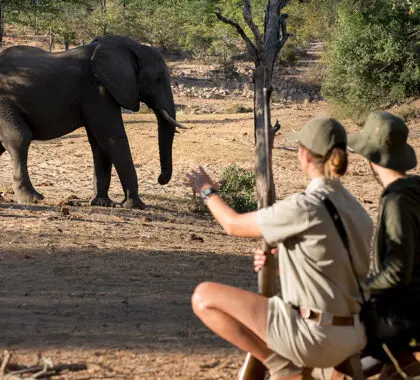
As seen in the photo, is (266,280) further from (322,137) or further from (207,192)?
(322,137)

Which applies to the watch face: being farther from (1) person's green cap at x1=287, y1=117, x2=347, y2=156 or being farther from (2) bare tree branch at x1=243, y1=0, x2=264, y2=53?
(2) bare tree branch at x1=243, y1=0, x2=264, y2=53

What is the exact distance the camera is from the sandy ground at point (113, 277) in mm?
5996

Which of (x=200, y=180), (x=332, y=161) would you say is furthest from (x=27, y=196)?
(x=332, y=161)

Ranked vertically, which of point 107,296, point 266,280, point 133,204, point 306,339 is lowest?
point 133,204

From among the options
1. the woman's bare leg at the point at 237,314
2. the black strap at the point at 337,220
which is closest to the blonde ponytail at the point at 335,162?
the black strap at the point at 337,220

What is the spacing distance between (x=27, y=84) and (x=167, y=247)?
4.21 meters

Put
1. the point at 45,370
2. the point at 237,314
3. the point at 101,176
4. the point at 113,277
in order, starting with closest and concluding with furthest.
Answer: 1. the point at 237,314
2. the point at 45,370
3. the point at 113,277
4. the point at 101,176

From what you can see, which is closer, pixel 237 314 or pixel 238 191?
pixel 237 314

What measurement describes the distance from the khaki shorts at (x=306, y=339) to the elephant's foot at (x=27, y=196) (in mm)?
8955

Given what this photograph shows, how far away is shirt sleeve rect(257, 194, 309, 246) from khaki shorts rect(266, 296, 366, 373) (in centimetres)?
37

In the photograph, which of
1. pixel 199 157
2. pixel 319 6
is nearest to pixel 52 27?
pixel 319 6

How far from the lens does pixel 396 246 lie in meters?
4.67

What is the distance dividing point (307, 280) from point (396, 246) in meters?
A: 0.53

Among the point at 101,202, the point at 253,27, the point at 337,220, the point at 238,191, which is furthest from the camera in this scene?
the point at 238,191
